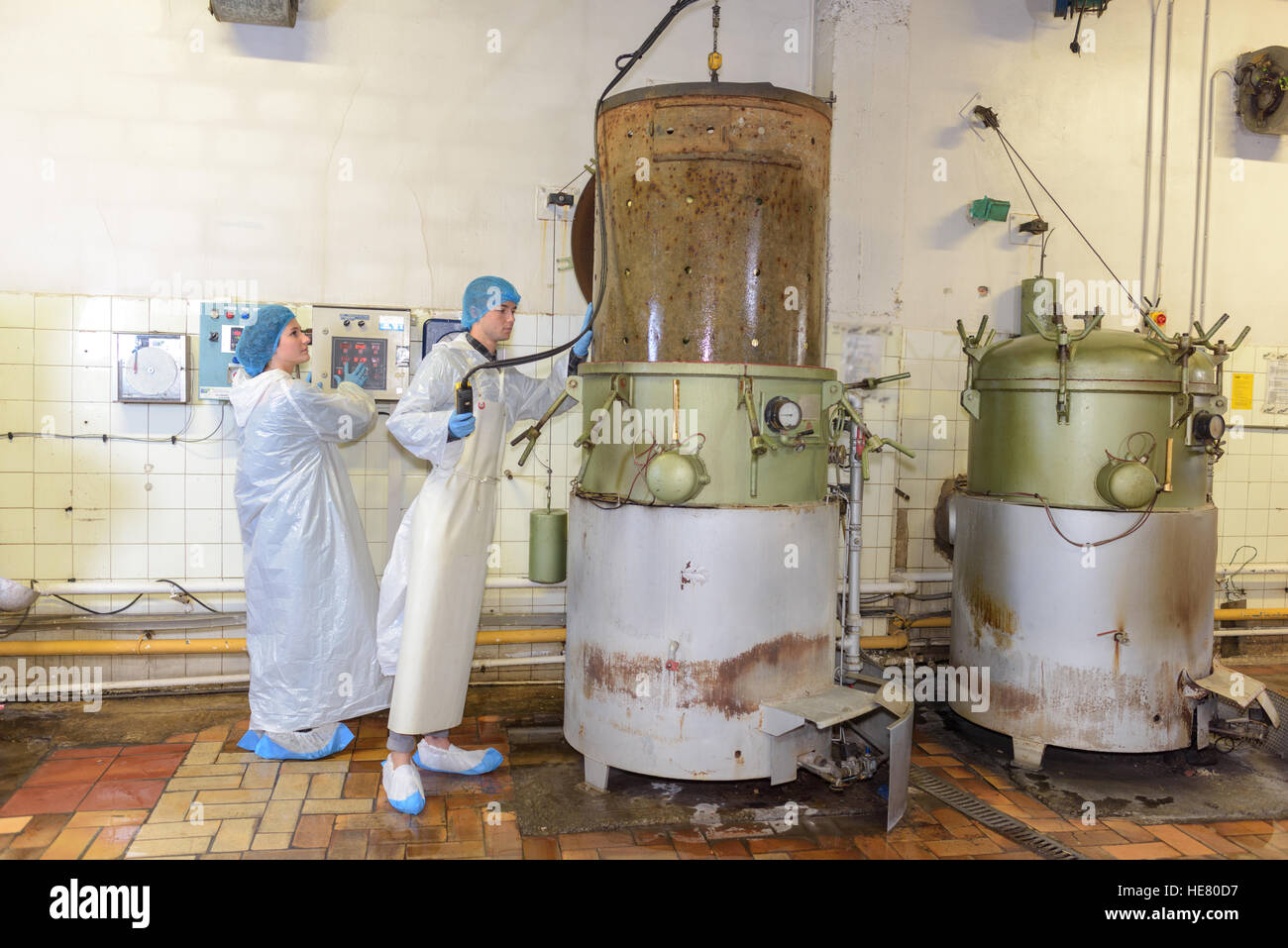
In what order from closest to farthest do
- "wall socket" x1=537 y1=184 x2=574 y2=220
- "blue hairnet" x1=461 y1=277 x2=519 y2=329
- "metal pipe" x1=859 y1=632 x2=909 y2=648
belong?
"blue hairnet" x1=461 y1=277 x2=519 y2=329
"wall socket" x1=537 y1=184 x2=574 y2=220
"metal pipe" x1=859 y1=632 x2=909 y2=648

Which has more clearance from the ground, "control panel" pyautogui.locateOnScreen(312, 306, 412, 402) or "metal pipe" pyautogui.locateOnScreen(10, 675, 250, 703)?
"control panel" pyautogui.locateOnScreen(312, 306, 412, 402)

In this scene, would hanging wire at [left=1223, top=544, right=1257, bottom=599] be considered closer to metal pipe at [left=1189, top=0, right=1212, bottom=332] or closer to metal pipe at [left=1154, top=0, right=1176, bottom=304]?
metal pipe at [left=1189, top=0, right=1212, bottom=332]

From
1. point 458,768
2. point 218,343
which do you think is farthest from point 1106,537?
point 218,343

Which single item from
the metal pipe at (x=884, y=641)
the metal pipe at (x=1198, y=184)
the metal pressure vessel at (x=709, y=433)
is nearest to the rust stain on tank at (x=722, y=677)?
the metal pressure vessel at (x=709, y=433)

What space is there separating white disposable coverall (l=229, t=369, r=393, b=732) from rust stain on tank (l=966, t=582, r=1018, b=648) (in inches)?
94.1

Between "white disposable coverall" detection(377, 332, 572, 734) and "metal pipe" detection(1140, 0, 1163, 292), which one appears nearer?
"white disposable coverall" detection(377, 332, 572, 734)

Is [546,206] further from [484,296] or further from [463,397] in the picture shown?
[463,397]

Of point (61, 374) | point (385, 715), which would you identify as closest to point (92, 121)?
point (61, 374)

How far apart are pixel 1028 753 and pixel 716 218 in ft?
7.46

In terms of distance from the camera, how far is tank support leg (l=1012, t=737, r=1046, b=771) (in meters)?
3.54

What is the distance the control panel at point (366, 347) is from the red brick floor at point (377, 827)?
1.63m

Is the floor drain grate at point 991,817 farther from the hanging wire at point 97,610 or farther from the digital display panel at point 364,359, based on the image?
the hanging wire at point 97,610

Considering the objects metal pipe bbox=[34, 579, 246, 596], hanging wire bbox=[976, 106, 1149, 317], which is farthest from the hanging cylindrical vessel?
hanging wire bbox=[976, 106, 1149, 317]

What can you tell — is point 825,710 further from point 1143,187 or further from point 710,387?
point 1143,187
